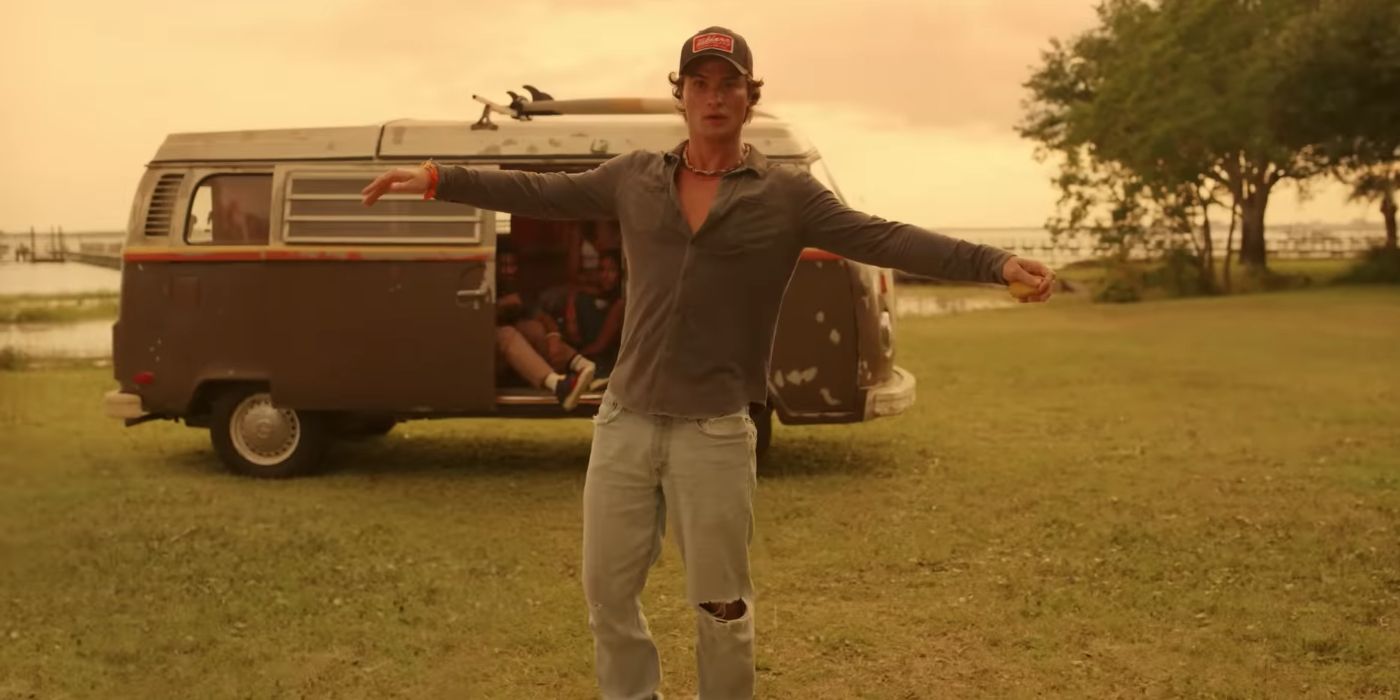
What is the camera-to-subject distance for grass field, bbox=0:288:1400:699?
231 inches

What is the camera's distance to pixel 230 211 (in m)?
10.6

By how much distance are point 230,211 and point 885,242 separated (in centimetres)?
747

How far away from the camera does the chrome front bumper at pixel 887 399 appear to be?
33.7ft

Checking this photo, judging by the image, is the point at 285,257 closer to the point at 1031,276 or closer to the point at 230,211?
the point at 230,211

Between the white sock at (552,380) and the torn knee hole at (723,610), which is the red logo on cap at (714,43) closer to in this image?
the torn knee hole at (723,610)

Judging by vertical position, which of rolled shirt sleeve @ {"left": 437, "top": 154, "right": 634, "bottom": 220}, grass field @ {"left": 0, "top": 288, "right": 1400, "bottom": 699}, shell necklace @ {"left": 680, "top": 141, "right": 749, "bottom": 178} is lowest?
grass field @ {"left": 0, "top": 288, "right": 1400, "bottom": 699}

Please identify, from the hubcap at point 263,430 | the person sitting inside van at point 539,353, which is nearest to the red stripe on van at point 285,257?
the person sitting inside van at point 539,353

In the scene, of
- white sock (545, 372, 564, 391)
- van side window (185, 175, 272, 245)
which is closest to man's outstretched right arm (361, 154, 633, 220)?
white sock (545, 372, 564, 391)

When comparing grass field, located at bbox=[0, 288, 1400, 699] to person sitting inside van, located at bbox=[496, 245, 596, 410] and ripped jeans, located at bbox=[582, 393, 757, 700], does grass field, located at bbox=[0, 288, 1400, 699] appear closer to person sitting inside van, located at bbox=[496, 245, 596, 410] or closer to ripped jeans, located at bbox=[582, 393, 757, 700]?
person sitting inside van, located at bbox=[496, 245, 596, 410]

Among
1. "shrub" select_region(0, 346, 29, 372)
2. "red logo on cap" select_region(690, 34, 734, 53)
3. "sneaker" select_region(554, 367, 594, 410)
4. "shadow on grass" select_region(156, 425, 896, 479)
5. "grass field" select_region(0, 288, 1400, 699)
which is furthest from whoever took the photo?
"shadow on grass" select_region(156, 425, 896, 479)

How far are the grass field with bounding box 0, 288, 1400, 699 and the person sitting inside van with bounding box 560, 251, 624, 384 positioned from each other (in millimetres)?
939

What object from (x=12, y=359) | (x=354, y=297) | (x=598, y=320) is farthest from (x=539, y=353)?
(x=12, y=359)

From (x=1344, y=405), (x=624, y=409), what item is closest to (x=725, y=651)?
(x=624, y=409)

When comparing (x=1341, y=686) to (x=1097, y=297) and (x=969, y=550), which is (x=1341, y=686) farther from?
(x=1097, y=297)
